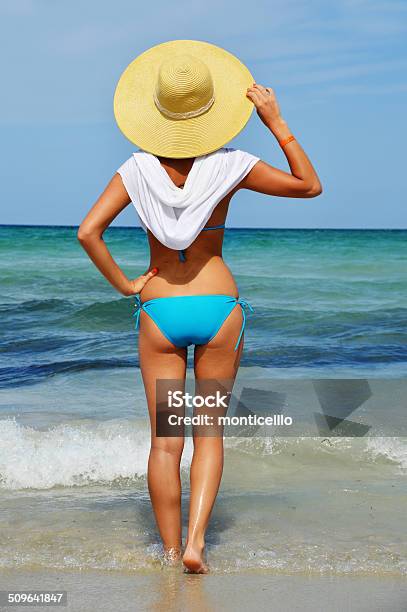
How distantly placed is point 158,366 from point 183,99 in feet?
3.35

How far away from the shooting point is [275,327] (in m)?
11.3

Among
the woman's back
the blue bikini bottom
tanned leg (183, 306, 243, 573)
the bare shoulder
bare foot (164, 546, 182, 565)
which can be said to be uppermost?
the bare shoulder

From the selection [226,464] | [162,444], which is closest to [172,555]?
[162,444]

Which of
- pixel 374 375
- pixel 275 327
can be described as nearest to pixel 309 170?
pixel 374 375

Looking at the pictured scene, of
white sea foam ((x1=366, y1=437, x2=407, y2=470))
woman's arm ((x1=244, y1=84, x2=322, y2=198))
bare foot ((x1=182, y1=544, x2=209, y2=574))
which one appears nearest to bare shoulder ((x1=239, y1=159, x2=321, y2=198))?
Result: woman's arm ((x1=244, y1=84, x2=322, y2=198))

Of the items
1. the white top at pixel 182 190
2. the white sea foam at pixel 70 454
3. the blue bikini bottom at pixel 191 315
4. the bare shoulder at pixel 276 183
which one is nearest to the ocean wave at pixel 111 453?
the white sea foam at pixel 70 454

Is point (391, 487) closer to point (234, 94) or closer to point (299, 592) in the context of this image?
point (299, 592)

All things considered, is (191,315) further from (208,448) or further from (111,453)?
(111,453)

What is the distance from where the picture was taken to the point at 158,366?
3.47m

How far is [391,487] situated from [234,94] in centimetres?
232

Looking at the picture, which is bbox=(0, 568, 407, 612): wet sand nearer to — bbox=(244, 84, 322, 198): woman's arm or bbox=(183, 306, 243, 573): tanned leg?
bbox=(183, 306, 243, 573): tanned leg

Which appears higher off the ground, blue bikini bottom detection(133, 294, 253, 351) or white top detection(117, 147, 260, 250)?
white top detection(117, 147, 260, 250)

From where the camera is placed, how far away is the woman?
3.27m

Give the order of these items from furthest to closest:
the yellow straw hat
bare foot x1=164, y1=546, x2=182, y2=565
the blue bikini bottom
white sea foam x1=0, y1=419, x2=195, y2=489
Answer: white sea foam x1=0, y1=419, x2=195, y2=489
bare foot x1=164, y1=546, x2=182, y2=565
the blue bikini bottom
the yellow straw hat
